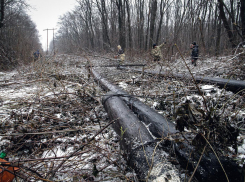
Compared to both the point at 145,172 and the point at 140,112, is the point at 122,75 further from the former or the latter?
the point at 145,172

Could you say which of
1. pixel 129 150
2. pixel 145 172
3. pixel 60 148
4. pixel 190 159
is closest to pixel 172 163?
pixel 190 159

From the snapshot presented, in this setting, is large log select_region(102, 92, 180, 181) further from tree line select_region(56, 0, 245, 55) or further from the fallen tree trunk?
tree line select_region(56, 0, 245, 55)

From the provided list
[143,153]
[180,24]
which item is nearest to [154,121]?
[143,153]

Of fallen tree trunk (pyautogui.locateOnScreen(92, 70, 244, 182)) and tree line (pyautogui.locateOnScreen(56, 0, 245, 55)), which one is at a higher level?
tree line (pyautogui.locateOnScreen(56, 0, 245, 55))

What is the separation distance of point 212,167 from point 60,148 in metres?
1.66

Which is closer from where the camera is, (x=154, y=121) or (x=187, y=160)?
(x=187, y=160)

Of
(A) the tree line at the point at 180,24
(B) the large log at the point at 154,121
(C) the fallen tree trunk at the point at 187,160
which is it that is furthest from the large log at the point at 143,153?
(A) the tree line at the point at 180,24

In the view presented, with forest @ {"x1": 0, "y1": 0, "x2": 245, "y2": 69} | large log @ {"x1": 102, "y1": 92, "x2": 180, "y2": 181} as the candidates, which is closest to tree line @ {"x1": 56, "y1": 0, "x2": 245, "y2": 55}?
forest @ {"x1": 0, "y1": 0, "x2": 245, "y2": 69}

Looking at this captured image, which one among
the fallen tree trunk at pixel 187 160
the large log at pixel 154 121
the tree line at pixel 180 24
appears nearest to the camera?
the fallen tree trunk at pixel 187 160

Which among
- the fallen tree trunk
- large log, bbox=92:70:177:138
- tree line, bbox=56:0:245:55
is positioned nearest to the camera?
the fallen tree trunk

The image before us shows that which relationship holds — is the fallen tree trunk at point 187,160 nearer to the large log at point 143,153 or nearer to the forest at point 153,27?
the large log at point 143,153

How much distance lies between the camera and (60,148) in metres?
1.75

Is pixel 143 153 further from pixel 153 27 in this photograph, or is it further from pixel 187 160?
pixel 153 27

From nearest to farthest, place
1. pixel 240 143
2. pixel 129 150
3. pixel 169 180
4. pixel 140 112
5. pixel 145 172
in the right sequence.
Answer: pixel 169 180
pixel 145 172
pixel 129 150
pixel 240 143
pixel 140 112
